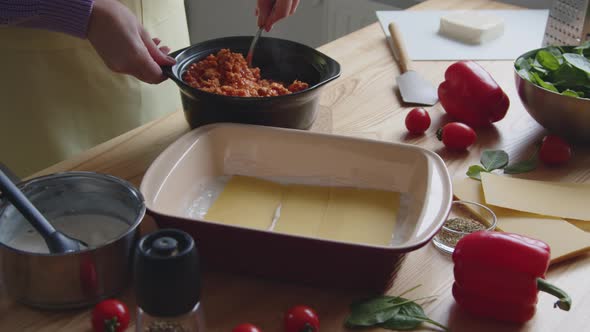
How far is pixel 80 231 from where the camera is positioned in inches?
36.4

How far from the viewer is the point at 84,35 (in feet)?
3.99

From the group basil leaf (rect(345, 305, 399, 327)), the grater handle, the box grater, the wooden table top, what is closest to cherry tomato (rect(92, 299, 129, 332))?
the wooden table top

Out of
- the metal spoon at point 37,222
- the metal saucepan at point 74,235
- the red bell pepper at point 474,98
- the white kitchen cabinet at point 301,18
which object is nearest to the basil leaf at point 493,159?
the red bell pepper at point 474,98

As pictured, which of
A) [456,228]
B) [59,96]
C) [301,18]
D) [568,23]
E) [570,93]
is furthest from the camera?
[301,18]

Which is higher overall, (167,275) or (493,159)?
(167,275)

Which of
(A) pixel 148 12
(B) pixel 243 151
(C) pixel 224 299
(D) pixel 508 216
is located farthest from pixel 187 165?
(A) pixel 148 12

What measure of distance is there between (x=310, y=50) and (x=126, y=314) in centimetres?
73

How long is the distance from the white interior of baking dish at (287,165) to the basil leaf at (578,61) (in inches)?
19.5

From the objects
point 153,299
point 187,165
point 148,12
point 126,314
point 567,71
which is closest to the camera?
point 153,299

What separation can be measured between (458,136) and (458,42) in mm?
642

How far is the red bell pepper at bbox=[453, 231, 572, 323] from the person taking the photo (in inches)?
34.4

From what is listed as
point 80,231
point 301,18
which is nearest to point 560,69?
point 80,231

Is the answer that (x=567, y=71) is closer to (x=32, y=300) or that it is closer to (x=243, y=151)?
(x=243, y=151)

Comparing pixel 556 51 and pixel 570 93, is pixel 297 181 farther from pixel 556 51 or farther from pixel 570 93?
pixel 556 51
